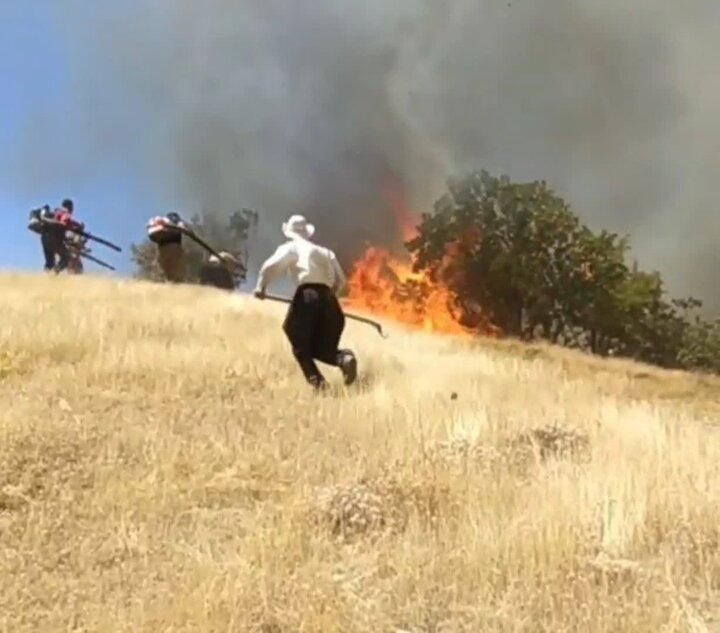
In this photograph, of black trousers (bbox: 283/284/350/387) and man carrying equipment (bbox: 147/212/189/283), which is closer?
black trousers (bbox: 283/284/350/387)

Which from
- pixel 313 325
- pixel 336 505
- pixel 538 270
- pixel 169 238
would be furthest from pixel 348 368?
pixel 538 270

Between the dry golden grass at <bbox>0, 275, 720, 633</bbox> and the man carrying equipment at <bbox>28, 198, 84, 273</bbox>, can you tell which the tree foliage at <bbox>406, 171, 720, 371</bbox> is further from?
the dry golden grass at <bbox>0, 275, 720, 633</bbox>

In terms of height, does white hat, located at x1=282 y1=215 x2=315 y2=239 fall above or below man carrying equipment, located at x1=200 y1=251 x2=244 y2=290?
below

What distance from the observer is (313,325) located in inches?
451

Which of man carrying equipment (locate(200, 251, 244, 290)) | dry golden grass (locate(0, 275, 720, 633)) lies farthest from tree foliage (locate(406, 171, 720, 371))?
dry golden grass (locate(0, 275, 720, 633))

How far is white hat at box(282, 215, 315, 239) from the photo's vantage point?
11625 mm

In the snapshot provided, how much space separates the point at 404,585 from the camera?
540cm

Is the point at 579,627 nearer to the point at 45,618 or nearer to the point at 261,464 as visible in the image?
the point at 45,618

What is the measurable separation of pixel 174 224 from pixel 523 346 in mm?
10472

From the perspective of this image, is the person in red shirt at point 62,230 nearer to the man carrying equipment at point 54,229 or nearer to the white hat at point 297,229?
the man carrying equipment at point 54,229

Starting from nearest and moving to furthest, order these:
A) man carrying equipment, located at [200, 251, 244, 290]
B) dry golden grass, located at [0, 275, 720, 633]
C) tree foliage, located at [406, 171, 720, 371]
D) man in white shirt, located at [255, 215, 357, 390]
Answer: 1. dry golden grass, located at [0, 275, 720, 633]
2. man in white shirt, located at [255, 215, 357, 390]
3. man carrying equipment, located at [200, 251, 244, 290]
4. tree foliage, located at [406, 171, 720, 371]

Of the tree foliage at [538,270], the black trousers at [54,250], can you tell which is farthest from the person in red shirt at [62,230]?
the tree foliage at [538,270]

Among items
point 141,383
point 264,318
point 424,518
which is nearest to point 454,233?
point 264,318

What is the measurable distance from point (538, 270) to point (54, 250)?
27349 millimetres
